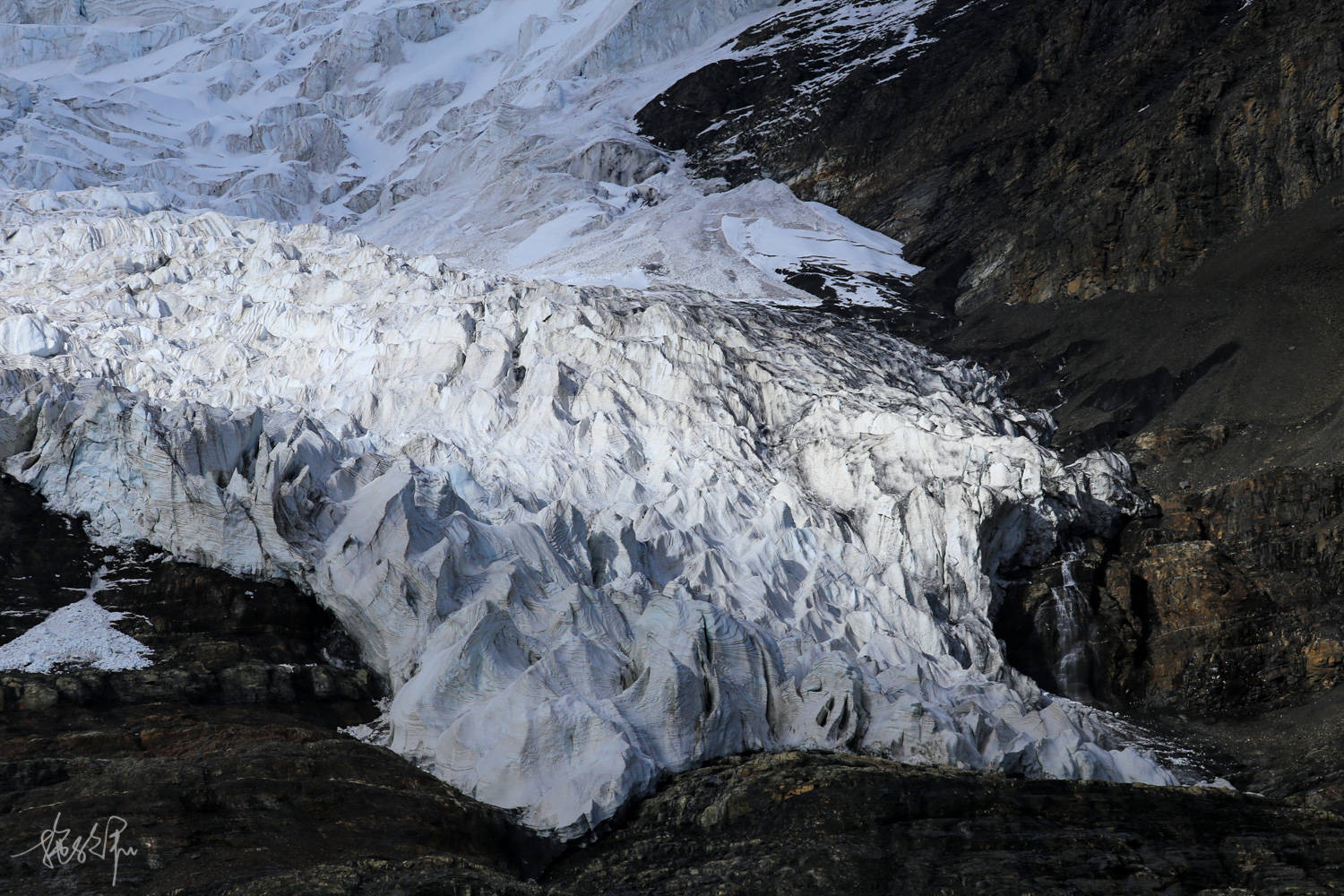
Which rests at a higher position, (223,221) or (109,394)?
(223,221)

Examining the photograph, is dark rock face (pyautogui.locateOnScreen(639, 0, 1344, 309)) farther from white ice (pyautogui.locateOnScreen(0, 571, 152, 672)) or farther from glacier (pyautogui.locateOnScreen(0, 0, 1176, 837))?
white ice (pyautogui.locateOnScreen(0, 571, 152, 672))

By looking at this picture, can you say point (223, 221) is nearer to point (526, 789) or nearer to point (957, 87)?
point (526, 789)

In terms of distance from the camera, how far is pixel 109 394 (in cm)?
2800

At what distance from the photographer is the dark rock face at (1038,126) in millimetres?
61250

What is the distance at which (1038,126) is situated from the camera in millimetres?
78500

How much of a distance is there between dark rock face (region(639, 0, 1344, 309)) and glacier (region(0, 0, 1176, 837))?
7.66 metres

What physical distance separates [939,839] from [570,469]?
20125 millimetres

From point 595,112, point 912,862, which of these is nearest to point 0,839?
point 912,862

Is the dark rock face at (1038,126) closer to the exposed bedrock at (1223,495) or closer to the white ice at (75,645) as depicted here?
the exposed bedrock at (1223,495)

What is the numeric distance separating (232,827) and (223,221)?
41346 mm

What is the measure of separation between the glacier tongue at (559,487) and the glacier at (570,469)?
10cm
